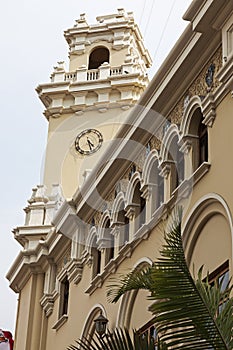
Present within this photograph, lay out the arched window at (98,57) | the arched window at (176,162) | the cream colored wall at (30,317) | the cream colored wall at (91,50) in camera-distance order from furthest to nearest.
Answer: the arched window at (98,57), the cream colored wall at (91,50), the cream colored wall at (30,317), the arched window at (176,162)

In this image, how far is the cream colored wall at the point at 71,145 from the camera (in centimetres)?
2878

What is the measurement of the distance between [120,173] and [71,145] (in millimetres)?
10121

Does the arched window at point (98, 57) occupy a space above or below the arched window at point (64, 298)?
above

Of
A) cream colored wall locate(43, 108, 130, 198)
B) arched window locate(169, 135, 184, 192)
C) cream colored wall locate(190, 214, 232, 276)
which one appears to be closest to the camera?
cream colored wall locate(190, 214, 232, 276)

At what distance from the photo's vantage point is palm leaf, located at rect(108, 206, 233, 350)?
845cm

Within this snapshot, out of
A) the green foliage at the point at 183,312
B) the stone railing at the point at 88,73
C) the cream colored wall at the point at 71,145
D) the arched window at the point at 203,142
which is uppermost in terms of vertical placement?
the stone railing at the point at 88,73

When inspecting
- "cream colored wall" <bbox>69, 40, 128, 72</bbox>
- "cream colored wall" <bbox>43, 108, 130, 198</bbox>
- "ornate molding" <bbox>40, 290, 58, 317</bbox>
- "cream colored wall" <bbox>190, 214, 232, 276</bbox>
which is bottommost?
"cream colored wall" <bbox>190, 214, 232, 276</bbox>

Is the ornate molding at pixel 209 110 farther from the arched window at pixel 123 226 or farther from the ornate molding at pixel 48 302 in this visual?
the ornate molding at pixel 48 302

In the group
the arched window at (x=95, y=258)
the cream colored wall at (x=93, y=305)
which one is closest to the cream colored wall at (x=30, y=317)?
the cream colored wall at (x=93, y=305)

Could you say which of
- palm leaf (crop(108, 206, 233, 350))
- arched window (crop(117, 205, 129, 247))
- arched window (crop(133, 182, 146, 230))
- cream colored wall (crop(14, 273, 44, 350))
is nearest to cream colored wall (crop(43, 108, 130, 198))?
cream colored wall (crop(14, 273, 44, 350))

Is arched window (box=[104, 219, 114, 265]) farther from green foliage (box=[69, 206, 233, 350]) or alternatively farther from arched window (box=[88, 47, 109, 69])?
arched window (box=[88, 47, 109, 69])

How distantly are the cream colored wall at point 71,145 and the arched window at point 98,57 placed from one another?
11.0 feet

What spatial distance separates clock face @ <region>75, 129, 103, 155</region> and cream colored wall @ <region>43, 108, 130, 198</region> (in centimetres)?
14

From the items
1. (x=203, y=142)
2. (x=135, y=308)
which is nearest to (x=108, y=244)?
(x=135, y=308)
